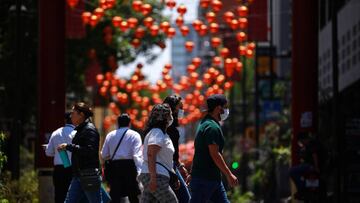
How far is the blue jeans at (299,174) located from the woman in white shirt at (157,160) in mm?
9475

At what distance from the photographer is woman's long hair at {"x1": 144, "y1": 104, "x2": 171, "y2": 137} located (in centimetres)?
1454

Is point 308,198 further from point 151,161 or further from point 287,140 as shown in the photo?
point 287,140

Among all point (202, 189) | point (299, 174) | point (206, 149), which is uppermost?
point (206, 149)

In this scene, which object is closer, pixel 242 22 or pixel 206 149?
pixel 206 149

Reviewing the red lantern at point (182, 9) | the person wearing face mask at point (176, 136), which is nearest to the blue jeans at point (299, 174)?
the person wearing face mask at point (176, 136)

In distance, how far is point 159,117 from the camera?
47.9 ft

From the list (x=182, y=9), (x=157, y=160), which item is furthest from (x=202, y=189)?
(x=182, y=9)

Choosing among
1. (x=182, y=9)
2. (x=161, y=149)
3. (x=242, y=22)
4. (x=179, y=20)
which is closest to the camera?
(x=161, y=149)

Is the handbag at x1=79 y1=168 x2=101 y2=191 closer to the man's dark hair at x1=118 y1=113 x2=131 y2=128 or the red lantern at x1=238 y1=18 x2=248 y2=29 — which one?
the man's dark hair at x1=118 y1=113 x2=131 y2=128

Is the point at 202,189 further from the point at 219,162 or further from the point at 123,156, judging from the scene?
the point at 123,156

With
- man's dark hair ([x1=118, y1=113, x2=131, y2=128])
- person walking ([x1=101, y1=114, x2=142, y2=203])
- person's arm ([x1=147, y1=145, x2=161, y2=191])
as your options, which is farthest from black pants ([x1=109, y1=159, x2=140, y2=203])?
person's arm ([x1=147, y1=145, x2=161, y2=191])

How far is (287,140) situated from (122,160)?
21571 mm

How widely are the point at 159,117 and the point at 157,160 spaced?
59cm

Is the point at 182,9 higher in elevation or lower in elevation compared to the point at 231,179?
higher
